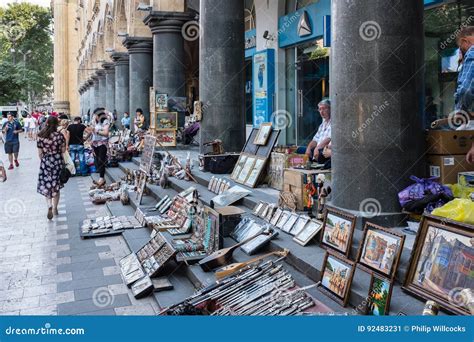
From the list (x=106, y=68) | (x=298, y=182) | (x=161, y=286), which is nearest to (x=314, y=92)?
(x=298, y=182)

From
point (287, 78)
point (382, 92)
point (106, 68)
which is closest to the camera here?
point (382, 92)

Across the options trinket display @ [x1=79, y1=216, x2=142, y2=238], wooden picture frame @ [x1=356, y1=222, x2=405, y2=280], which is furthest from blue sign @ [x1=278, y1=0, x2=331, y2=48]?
wooden picture frame @ [x1=356, y1=222, x2=405, y2=280]

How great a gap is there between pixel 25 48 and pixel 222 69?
5845 centimetres

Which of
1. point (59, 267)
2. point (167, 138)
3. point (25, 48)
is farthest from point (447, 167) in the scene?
point (25, 48)

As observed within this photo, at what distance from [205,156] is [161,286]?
5.13m

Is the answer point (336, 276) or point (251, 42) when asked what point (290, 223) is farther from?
point (251, 42)

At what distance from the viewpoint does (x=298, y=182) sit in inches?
256

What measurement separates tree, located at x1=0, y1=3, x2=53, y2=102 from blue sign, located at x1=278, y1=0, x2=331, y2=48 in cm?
3606

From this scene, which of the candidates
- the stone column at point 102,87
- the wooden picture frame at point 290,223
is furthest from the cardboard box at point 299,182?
the stone column at point 102,87

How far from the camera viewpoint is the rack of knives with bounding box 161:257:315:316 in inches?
162

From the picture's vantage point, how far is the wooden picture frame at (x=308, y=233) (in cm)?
536

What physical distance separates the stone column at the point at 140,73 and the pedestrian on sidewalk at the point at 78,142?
4168mm

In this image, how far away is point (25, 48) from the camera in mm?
61906

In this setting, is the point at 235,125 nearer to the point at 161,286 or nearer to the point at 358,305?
the point at 161,286
